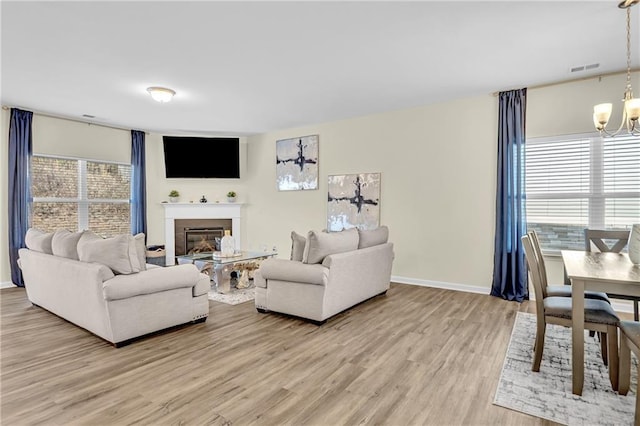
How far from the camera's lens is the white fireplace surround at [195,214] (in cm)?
755

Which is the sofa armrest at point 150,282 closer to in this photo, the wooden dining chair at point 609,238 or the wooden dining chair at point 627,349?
the wooden dining chair at point 627,349

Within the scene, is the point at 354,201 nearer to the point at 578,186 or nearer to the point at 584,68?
the point at 578,186

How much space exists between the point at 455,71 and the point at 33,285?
572 centimetres

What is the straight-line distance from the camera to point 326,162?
21.9 ft

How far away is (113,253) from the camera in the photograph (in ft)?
10.5

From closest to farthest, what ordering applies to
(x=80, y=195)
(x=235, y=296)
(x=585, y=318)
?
(x=585, y=318) → (x=235, y=296) → (x=80, y=195)

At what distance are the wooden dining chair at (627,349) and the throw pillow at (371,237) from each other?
102 inches

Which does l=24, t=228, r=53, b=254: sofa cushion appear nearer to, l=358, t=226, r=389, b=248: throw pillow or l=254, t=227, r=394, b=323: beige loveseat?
l=254, t=227, r=394, b=323: beige loveseat

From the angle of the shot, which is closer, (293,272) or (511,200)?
(293,272)

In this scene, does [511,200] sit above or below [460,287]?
above

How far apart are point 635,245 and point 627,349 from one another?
3.14ft

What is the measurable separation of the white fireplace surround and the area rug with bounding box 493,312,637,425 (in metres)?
5.98

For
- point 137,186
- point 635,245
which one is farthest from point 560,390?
point 137,186

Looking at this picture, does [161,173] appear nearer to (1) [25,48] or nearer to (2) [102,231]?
(2) [102,231]
